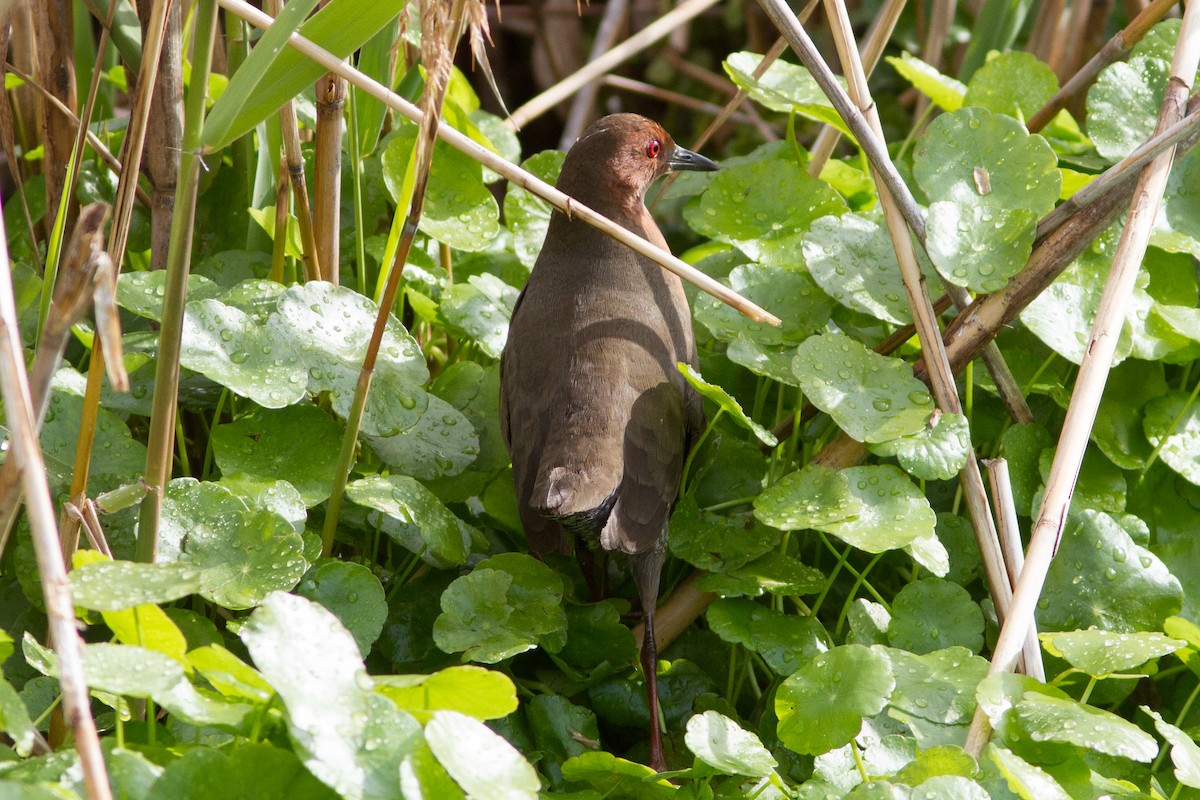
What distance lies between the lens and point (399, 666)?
6.88 ft

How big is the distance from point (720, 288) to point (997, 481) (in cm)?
67

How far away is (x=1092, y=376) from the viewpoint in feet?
6.31

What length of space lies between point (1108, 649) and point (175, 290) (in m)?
1.38

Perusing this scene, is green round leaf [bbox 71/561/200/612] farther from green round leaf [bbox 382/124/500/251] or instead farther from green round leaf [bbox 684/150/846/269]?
green round leaf [bbox 684/150/846/269]

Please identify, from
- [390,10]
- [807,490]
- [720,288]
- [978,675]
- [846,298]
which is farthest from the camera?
[846,298]

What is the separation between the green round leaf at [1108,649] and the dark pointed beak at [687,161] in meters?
1.44

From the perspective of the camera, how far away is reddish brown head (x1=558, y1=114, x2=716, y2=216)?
268 centimetres

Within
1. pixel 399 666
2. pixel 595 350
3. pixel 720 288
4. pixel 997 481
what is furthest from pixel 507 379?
pixel 997 481

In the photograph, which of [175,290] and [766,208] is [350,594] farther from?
[766,208]

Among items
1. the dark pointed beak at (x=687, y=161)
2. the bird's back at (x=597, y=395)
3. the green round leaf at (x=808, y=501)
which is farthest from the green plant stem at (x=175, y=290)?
the dark pointed beak at (x=687, y=161)

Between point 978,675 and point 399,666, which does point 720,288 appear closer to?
point 978,675

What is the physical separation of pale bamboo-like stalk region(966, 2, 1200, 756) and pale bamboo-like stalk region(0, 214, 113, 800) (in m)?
1.20

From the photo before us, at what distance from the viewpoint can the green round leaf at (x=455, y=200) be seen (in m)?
2.48

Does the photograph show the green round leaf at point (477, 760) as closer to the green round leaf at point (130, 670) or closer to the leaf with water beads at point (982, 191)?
the green round leaf at point (130, 670)
